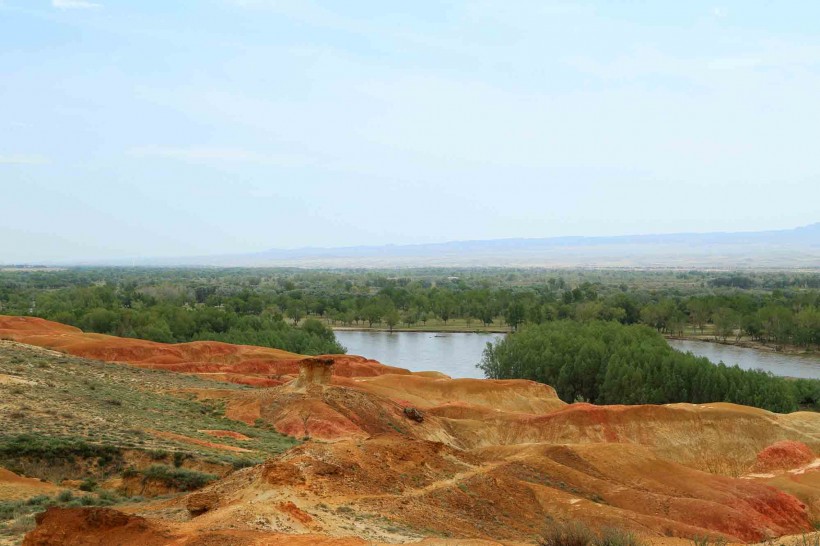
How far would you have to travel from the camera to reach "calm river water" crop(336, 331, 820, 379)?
81000 mm

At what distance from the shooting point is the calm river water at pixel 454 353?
81.0 meters

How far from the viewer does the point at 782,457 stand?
126 feet

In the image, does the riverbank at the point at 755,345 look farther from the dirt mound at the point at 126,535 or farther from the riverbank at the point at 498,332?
the dirt mound at the point at 126,535

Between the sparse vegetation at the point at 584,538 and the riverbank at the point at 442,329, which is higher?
the sparse vegetation at the point at 584,538

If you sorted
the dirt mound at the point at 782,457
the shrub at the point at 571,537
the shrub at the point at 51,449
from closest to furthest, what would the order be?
the shrub at the point at 571,537 → the shrub at the point at 51,449 → the dirt mound at the point at 782,457

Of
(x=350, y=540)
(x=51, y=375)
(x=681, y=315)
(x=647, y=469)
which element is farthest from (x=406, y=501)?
(x=681, y=315)

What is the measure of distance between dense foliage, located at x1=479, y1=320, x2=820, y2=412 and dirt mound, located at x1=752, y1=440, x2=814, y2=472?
16.4 m

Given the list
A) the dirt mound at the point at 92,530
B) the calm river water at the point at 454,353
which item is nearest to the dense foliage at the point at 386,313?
the calm river water at the point at 454,353

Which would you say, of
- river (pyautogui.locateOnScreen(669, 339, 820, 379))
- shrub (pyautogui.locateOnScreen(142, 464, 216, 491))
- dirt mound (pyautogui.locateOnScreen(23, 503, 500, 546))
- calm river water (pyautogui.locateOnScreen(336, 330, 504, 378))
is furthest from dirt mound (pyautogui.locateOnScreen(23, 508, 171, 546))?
Result: river (pyautogui.locateOnScreen(669, 339, 820, 379))

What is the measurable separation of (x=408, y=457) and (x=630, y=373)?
39.6m

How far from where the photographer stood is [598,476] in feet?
98.5

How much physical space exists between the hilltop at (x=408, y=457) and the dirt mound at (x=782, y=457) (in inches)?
3.1

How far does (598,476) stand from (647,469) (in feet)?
8.67

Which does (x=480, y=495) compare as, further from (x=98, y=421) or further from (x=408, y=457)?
(x=98, y=421)
